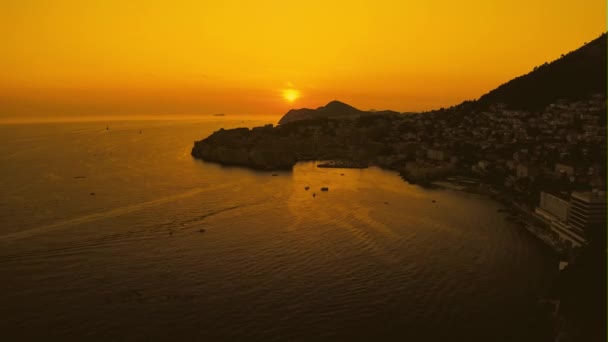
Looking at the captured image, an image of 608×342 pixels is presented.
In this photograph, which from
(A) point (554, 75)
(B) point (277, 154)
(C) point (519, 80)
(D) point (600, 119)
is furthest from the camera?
(C) point (519, 80)

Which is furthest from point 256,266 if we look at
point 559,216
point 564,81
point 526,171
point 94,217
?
point 564,81

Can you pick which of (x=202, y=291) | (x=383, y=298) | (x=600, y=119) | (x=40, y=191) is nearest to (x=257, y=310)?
(x=202, y=291)

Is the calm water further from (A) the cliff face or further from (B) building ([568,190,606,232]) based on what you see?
(A) the cliff face

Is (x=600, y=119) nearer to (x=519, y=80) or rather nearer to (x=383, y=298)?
(x=519, y=80)

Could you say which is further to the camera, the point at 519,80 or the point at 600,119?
the point at 519,80

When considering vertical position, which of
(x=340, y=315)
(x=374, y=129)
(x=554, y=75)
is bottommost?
(x=340, y=315)

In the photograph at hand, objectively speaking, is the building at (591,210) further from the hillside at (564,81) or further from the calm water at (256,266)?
the hillside at (564,81)

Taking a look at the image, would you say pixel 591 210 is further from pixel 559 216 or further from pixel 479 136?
pixel 479 136

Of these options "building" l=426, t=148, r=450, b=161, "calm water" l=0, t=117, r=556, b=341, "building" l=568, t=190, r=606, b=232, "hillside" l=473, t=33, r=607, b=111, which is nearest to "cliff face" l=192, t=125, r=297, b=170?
"building" l=426, t=148, r=450, b=161
